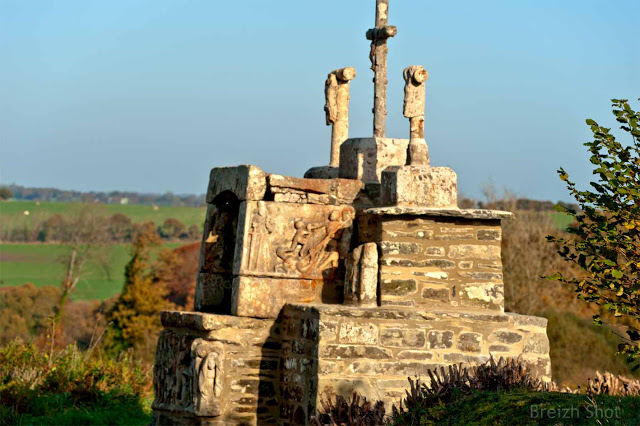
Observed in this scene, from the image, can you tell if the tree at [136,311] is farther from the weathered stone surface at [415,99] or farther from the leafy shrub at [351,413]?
the leafy shrub at [351,413]

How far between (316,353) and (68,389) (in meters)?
6.17

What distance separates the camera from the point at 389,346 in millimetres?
8156

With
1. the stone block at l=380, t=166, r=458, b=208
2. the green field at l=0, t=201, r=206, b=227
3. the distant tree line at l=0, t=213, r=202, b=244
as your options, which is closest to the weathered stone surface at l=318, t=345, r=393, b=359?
the stone block at l=380, t=166, r=458, b=208

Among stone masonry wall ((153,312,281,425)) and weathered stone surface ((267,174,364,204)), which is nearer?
stone masonry wall ((153,312,281,425))

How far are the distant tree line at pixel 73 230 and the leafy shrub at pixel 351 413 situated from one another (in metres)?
32.3

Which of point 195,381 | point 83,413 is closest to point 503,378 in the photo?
point 195,381

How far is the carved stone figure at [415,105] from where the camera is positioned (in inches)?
350

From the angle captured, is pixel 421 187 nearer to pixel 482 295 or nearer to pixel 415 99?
pixel 415 99

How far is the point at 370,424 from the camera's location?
23.3 feet

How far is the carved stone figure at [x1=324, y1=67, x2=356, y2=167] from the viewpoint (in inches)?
400

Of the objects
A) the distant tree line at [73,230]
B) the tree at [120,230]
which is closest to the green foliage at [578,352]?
the distant tree line at [73,230]

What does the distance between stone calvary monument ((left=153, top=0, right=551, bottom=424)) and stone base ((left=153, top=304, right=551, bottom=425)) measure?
0.04 feet

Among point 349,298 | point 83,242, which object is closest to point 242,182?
point 349,298

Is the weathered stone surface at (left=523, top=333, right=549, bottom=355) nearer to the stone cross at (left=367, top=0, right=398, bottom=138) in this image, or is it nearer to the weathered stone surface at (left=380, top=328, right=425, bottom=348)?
the weathered stone surface at (left=380, top=328, right=425, bottom=348)
